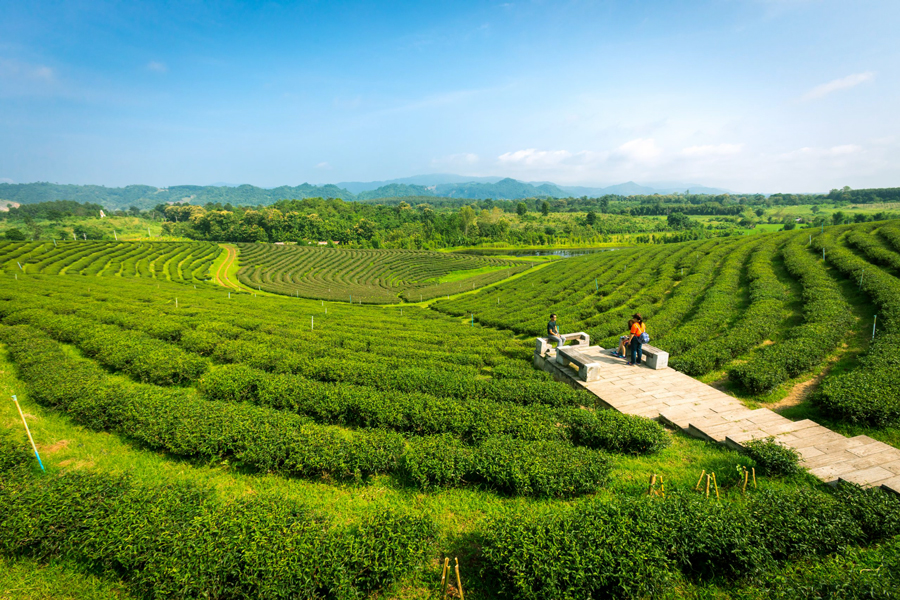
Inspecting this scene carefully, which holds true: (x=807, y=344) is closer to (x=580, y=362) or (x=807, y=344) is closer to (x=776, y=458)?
(x=580, y=362)

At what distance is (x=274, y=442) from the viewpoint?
9.14 m

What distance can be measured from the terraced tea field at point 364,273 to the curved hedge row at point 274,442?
38.6m

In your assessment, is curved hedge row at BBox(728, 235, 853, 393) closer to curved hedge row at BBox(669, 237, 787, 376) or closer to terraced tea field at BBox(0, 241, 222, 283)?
curved hedge row at BBox(669, 237, 787, 376)

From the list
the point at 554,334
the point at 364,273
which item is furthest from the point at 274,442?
the point at 364,273

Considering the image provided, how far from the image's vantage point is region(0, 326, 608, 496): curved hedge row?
802cm

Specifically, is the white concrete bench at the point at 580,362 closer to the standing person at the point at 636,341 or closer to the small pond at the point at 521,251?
the standing person at the point at 636,341

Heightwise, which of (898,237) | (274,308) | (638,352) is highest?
(898,237)

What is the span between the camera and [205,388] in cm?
1327

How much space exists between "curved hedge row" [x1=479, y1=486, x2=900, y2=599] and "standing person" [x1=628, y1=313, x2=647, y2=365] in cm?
761

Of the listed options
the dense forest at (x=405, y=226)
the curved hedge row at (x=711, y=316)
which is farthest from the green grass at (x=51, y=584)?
the dense forest at (x=405, y=226)

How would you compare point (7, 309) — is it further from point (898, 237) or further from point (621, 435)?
point (898, 237)

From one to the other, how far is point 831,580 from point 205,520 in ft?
32.0

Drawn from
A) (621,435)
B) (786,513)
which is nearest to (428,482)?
(621,435)

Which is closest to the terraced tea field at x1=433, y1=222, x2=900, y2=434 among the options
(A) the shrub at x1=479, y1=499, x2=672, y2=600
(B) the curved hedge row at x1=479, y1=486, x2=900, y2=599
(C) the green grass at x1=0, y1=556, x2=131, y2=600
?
(B) the curved hedge row at x1=479, y1=486, x2=900, y2=599
